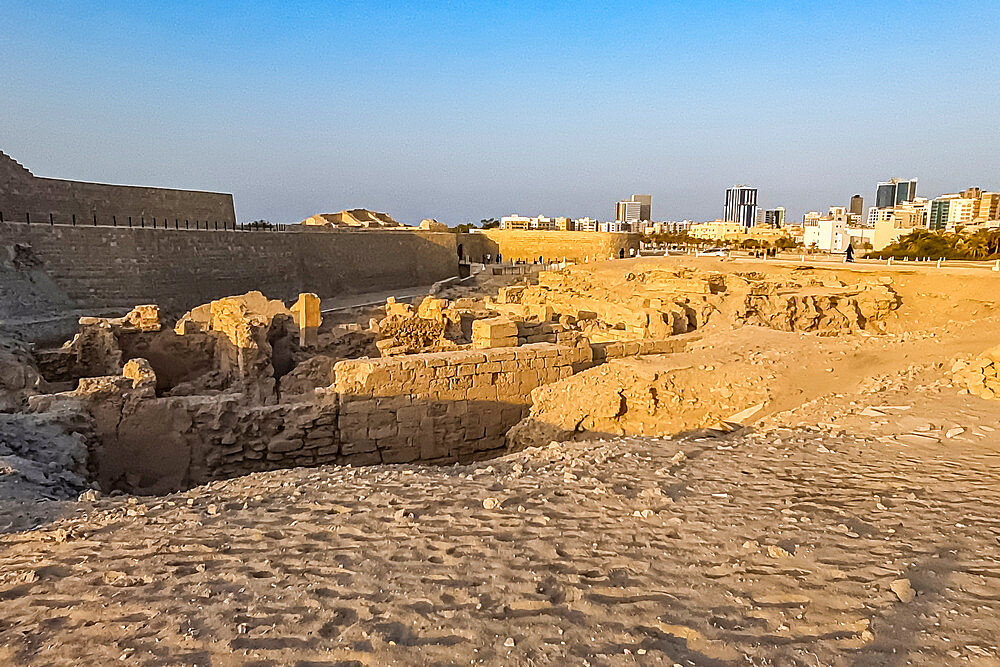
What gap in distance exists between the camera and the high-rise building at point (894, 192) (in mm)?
146625

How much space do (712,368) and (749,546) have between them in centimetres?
468

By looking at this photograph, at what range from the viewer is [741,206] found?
170 metres

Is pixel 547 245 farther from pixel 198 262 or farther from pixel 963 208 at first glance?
pixel 963 208

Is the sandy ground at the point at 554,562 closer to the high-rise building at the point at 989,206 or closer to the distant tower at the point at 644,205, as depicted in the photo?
the high-rise building at the point at 989,206

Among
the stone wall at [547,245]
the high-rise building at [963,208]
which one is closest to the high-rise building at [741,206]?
the high-rise building at [963,208]

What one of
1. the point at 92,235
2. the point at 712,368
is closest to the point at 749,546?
the point at 712,368

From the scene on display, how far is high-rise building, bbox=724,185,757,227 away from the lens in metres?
164

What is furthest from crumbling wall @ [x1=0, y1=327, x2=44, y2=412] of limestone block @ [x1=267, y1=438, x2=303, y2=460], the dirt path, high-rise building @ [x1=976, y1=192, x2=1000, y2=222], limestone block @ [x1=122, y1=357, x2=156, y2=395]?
high-rise building @ [x1=976, y1=192, x2=1000, y2=222]

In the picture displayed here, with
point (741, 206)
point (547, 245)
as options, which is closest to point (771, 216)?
point (741, 206)

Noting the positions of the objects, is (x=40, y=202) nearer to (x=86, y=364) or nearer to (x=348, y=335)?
(x=86, y=364)

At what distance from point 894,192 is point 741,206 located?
37036 mm

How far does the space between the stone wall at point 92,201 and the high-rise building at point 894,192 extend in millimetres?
162013

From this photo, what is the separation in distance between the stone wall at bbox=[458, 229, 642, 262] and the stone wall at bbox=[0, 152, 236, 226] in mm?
19386

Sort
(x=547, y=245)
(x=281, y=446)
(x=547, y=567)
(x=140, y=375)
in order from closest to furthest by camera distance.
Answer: (x=547, y=567)
(x=281, y=446)
(x=140, y=375)
(x=547, y=245)
